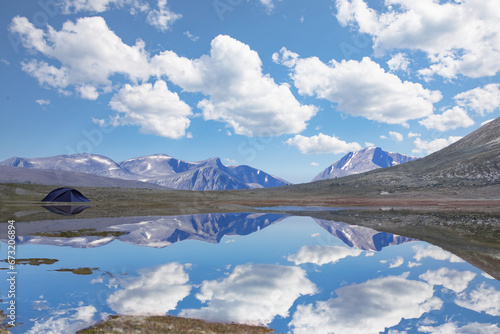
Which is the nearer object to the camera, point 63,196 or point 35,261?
point 35,261

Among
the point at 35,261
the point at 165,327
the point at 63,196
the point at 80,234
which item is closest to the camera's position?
the point at 165,327

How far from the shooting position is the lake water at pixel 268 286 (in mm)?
13469

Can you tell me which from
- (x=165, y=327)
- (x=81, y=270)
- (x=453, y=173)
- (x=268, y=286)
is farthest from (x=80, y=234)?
(x=453, y=173)

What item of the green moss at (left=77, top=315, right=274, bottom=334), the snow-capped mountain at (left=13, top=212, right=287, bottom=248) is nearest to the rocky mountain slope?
the snow-capped mountain at (left=13, top=212, right=287, bottom=248)

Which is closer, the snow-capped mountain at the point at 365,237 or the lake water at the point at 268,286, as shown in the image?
the lake water at the point at 268,286

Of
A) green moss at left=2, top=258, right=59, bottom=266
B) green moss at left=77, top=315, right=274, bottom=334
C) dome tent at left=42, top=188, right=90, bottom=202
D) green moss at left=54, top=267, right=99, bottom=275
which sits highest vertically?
dome tent at left=42, top=188, right=90, bottom=202

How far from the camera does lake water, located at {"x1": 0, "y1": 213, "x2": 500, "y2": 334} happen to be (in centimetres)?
1347

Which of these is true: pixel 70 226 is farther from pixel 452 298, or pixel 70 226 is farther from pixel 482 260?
pixel 482 260

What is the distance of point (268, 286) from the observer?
58.2 ft

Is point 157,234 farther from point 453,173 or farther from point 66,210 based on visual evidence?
point 453,173

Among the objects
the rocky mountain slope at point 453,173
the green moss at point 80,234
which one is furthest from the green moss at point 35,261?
the rocky mountain slope at point 453,173

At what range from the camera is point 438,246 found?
28094 millimetres

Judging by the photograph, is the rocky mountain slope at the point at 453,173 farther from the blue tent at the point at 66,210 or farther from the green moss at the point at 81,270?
the green moss at the point at 81,270

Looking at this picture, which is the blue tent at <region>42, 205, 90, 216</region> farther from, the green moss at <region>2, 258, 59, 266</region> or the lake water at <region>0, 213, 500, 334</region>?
the green moss at <region>2, 258, 59, 266</region>
